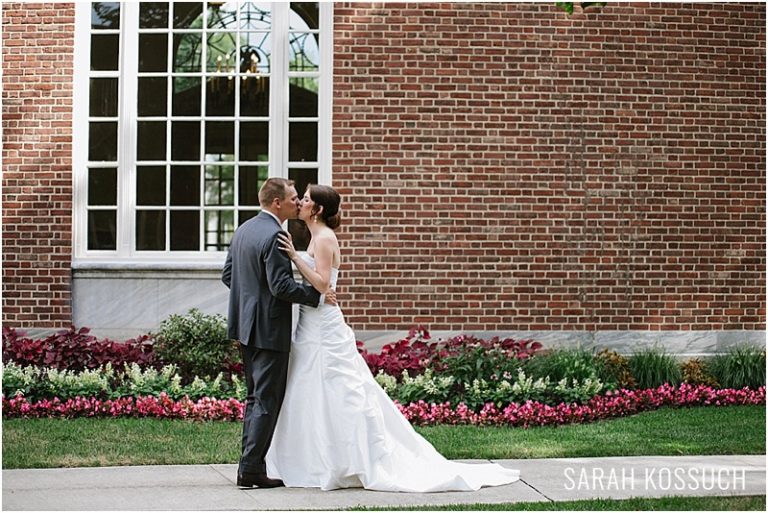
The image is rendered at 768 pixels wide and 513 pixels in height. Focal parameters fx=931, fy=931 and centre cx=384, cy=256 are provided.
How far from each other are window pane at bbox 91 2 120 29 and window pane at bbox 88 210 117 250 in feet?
7.07

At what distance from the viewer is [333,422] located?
5.90 metres

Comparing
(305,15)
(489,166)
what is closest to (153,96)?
(305,15)

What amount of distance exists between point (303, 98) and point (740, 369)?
5.69 meters

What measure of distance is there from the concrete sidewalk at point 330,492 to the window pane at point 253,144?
16.0 ft

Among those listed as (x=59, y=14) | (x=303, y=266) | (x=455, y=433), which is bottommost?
(x=455, y=433)

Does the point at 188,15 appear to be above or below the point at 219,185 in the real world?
above

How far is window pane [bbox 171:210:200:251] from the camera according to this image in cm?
1067

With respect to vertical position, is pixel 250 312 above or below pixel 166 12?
below

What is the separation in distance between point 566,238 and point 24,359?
5937 mm

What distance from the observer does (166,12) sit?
35.3 ft

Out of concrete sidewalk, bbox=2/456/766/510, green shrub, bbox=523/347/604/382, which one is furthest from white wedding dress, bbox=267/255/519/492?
green shrub, bbox=523/347/604/382

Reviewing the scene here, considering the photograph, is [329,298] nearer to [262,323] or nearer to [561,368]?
[262,323]

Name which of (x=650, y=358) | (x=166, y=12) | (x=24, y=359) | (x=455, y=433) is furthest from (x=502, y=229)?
(x=24, y=359)

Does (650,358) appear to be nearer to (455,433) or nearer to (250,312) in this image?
(455,433)
